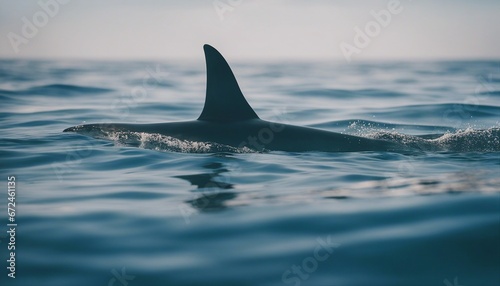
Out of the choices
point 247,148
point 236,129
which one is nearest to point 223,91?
point 236,129

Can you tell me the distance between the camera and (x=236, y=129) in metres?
10.2

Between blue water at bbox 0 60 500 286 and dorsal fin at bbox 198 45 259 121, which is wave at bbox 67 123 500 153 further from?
dorsal fin at bbox 198 45 259 121

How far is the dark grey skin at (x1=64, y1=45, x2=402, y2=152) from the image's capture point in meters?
10.1

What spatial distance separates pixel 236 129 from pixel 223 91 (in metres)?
0.64

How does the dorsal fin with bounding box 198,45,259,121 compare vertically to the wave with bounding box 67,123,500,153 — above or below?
above

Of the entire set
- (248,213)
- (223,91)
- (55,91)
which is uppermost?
(55,91)

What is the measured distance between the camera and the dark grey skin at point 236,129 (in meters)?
10.1

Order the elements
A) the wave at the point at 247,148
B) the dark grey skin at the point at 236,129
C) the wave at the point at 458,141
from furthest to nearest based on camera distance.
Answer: the wave at the point at 458,141, the dark grey skin at the point at 236,129, the wave at the point at 247,148

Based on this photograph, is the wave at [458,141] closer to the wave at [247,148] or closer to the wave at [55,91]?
the wave at [247,148]

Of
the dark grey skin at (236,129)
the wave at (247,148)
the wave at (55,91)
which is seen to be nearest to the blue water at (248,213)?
the wave at (247,148)

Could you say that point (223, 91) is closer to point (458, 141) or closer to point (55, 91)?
point (458, 141)

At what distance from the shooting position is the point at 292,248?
5152 mm

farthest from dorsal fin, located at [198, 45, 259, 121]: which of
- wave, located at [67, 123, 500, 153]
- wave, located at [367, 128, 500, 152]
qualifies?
wave, located at [367, 128, 500, 152]

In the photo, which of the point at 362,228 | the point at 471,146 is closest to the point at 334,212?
the point at 362,228
